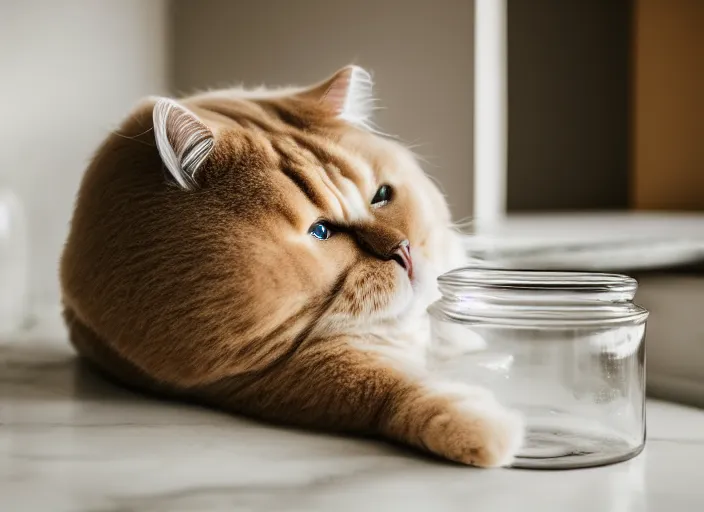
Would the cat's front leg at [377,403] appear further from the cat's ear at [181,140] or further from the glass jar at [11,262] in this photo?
the glass jar at [11,262]

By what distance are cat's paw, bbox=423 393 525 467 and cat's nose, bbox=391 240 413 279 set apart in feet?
0.57

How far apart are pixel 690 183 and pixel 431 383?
1.71 metres

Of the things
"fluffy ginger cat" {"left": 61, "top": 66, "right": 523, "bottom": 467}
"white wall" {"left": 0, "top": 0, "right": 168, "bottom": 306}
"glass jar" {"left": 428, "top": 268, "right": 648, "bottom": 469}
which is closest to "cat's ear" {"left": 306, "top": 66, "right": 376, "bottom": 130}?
"fluffy ginger cat" {"left": 61, "top": 66, "right": 523, "bottom": 467}

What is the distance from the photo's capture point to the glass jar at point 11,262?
132cm

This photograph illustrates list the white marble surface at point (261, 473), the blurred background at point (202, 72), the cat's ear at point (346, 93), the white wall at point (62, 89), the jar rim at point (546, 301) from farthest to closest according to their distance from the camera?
the white wall at point (62, 89) → the blurred background at point (202, 72) → the cat's ear at point (346, 93) → the jar rim at point (546, 301) → the white marble surface at point (261, 473)

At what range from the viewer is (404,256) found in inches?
31.5

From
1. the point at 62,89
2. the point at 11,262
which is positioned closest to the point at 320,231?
the point at 11,262

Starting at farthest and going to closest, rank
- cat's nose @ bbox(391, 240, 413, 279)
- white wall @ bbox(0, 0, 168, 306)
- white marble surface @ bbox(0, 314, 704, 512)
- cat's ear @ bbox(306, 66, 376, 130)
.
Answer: white wall @ bbox(0, 0, 168, 306) < cat's ear @ bbox(306, 66, 376, 130) < cat's nose @ bbox(391, 240, 413, 279) < white marble surface @ bbox(0, 314, 704, 512)

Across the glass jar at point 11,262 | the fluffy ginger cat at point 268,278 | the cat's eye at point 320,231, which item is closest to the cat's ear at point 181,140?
the fluffy ginger cat at point 268,278

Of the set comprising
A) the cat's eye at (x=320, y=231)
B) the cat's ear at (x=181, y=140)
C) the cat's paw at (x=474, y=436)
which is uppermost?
the cat's ear at (x=181, y=140)

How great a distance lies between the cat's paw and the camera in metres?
0.65

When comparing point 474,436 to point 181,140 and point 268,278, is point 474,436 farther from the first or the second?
point 181,140

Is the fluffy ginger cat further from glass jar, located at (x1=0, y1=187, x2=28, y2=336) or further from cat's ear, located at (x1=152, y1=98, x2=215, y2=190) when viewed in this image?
glass jar, located at (x1=0, y1=187, x2=28, y2=336)

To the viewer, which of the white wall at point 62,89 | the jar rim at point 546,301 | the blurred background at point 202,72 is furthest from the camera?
the white wall at point 62,89
